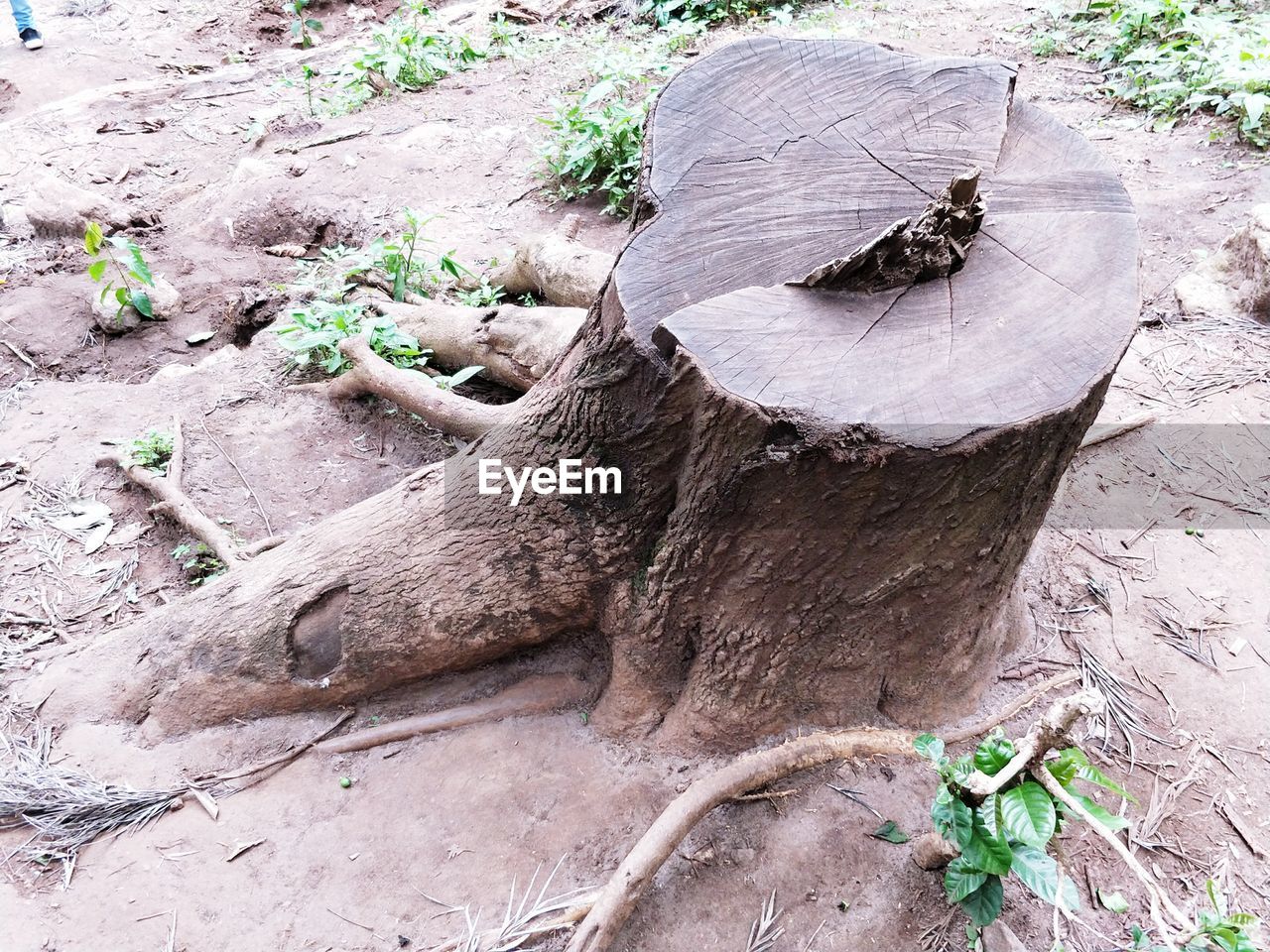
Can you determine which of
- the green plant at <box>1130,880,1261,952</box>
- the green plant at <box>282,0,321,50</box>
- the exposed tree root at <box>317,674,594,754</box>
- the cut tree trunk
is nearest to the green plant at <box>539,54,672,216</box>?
the cut tree trunk

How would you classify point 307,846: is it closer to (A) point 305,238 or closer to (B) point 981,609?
(B) point 981,609

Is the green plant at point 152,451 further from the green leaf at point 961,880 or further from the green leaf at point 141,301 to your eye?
the green leaf at point 961,880

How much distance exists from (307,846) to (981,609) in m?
1.77

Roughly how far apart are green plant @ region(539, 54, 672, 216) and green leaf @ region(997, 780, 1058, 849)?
418 centimetres

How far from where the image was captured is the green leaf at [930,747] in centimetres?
153

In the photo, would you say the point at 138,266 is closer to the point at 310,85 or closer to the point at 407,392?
the point at 407,392

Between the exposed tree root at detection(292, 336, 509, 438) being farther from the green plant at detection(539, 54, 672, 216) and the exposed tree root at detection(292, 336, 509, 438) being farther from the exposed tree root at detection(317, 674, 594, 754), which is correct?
the green plant at detection(539, 54, 672, 216)

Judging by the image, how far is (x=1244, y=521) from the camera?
2.63 m

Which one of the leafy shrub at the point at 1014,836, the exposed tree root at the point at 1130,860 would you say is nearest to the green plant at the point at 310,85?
the leafy shrub at the point at 1014,836

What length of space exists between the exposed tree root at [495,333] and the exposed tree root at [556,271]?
A: 19cm

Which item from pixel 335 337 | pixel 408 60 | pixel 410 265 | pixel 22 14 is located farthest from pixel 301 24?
pixel 335 337

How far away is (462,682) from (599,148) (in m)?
3.93

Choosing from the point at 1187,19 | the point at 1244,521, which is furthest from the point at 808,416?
the point at 1187,19

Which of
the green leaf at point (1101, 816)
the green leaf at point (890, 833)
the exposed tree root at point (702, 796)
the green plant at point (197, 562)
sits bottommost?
the green plant at point (197, 562)
